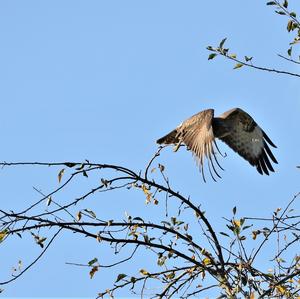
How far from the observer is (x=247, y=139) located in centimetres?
914

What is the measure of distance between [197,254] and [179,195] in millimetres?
341

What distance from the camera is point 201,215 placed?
4.40 metres

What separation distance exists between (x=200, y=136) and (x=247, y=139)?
197cm

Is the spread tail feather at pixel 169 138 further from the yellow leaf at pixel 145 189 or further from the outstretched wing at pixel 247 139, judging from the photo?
the yellow leaf at pixel 145 189

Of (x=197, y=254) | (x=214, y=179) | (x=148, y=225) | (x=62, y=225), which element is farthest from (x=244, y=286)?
(x=214, y=179)

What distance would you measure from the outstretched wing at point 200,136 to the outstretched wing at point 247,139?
37.1 inches

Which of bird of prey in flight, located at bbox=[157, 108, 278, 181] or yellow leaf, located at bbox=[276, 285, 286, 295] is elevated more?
bird of prey in flight, located at bbox=[157, 108, 278, 181]

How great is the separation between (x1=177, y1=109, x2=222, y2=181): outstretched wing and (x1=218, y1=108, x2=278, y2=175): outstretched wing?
943 millimetres

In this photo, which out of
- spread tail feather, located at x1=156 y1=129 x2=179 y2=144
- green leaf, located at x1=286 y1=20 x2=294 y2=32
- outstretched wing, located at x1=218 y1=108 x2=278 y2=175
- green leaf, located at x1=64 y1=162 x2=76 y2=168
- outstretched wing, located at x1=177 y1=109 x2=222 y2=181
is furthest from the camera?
outstretched wing, located at x1=218 y1=108 x2=278 y2=175

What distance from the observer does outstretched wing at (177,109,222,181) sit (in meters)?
6.52

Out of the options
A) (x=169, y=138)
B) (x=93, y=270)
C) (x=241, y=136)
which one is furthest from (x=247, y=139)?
(x=93, y=270)

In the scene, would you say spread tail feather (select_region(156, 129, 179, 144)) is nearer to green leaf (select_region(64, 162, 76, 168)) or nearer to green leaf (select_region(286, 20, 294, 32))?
Result: green leaf (select_region(286, 20, 294, 32))

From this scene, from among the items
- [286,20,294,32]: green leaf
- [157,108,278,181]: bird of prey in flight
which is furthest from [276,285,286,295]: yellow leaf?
[157,108,278,181]: bird of prey in flight

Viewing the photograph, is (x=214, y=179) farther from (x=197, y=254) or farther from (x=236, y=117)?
(x=236, y=117)
